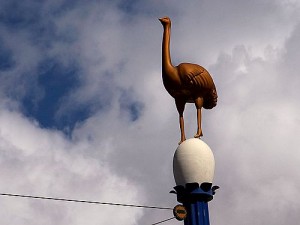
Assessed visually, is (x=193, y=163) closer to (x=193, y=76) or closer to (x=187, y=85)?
(x=187, y=85)

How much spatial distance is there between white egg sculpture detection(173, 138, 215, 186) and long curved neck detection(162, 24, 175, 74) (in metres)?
2.67

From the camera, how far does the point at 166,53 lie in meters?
22.1

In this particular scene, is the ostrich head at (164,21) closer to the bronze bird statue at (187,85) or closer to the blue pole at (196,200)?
the bronze bird statue at (187,85)

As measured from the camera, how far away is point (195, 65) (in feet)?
72.0

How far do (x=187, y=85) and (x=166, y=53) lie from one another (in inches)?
54.0

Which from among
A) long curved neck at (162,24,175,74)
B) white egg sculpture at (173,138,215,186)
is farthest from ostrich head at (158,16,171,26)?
white egg sculpture at (173,138,215,186)

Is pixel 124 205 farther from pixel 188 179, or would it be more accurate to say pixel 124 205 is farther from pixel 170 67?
pixel 170 67

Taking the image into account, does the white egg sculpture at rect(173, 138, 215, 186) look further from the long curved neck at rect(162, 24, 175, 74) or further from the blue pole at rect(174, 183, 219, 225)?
the long curved neck at rect(162, 24, 175, 74)

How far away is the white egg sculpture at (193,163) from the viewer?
20.0m

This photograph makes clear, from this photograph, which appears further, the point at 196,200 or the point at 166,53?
the point at 166,53

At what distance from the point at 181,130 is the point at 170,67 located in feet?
6.71

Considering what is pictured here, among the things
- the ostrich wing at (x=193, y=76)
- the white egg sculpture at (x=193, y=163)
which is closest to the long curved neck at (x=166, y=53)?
the ostrich wing at (x=193, y=76)

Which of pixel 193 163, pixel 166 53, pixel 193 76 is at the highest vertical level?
pixel 166 53

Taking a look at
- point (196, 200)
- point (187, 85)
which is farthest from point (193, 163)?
point (187, 85)
